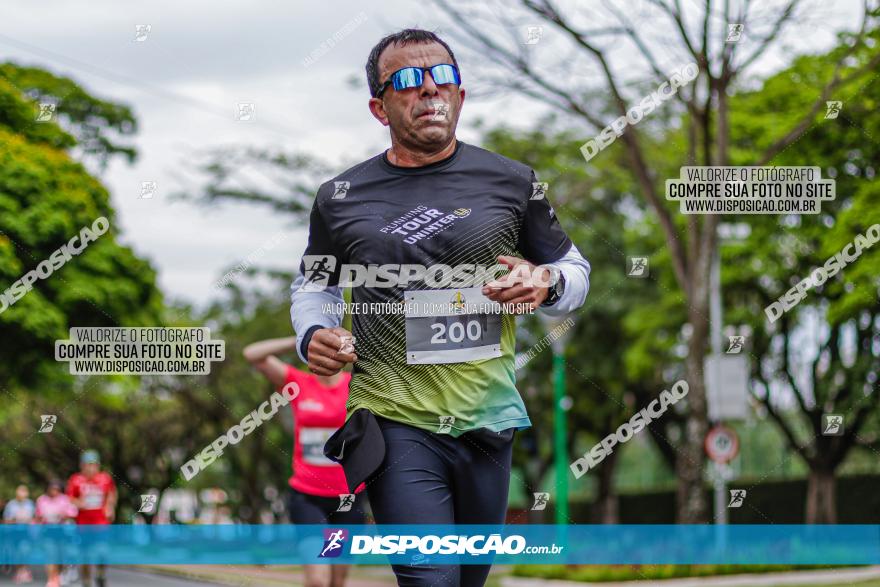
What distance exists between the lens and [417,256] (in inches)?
150

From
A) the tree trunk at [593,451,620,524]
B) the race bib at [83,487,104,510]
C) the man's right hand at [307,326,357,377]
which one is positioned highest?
the man's right hand at [307,326,357,377]

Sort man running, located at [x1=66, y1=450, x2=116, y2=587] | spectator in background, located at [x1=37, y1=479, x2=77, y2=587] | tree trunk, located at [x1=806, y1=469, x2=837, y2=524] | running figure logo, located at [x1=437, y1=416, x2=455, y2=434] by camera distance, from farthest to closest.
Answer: tree trunk, located at [x1=806, y1=469, x2=837, y2=524] < spectator in background, located at [x1=37, y1=479, x2=77, y2=587] < man running, located at [x1=66, y1=450, x2=116, y2=587] < running figure logo, located at [x1=437, y1=416, x2=455, y2=434]

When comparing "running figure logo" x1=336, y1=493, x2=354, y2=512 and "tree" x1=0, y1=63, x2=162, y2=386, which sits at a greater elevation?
"tree" x1=0, y1=63, x2=162, y2=386

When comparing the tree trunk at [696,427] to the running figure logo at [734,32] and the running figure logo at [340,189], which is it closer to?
the running figure logo at [734,32]

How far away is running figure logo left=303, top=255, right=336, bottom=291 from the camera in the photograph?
160 inches

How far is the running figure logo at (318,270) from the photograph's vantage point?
4062 millimetres

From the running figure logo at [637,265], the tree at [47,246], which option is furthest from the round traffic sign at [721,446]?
the tree at [47,246]

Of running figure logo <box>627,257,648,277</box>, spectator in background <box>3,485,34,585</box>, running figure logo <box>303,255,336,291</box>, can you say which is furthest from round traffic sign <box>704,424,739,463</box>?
running figure logo <box>303,255,336,291</box>

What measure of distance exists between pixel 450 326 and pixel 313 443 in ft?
13.4

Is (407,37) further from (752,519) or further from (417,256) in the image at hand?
(752,519)

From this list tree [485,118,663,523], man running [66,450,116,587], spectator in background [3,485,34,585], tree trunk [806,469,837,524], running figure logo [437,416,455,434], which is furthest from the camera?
tree trunk [806,469,837,524]

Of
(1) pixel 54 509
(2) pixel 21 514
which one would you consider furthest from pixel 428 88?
(2) pixel 21 514

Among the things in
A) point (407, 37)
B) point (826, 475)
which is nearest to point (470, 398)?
point (407, 37)

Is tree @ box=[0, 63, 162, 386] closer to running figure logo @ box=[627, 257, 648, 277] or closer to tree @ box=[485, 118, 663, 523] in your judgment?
tree @ box=[485, 118, 663, 523]
